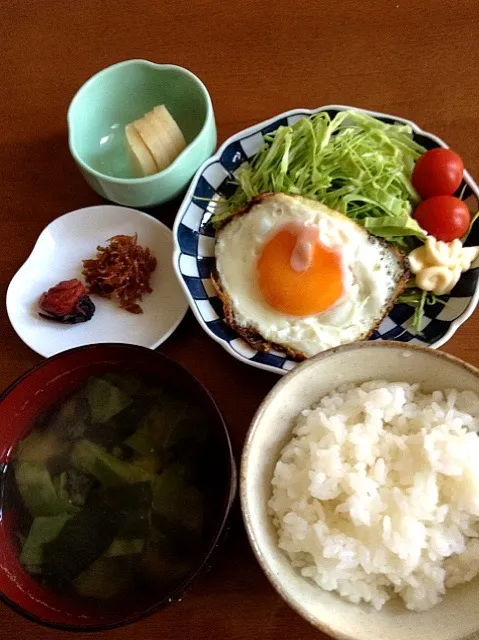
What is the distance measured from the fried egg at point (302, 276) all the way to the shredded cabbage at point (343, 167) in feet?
0.32

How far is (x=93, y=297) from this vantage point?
1665 millimetres

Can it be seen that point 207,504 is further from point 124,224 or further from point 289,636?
point 124,224

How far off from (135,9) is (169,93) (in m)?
0.38

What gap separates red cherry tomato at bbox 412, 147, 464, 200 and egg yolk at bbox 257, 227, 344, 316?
0.36m

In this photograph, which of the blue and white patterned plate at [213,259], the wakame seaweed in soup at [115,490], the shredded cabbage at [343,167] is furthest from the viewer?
the shredded cabbage at [343,167]

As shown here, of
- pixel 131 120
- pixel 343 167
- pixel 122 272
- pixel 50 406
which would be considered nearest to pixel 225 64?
pixel 131 120

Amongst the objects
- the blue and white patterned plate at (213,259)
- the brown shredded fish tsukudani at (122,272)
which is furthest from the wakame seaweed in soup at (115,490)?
the brown shredded fish tsukudani at (122,272)

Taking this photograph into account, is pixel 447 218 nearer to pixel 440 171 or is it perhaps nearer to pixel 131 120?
pixel 440 171

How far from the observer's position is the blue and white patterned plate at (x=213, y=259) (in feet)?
4.91

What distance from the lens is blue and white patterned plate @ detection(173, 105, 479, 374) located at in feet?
4.91

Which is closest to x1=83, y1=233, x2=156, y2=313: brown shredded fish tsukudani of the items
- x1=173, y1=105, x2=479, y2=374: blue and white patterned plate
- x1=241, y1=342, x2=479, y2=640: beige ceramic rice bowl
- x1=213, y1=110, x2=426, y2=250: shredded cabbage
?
x1=173, y1=105, x2=479, y2=374: blue and white patterned plate

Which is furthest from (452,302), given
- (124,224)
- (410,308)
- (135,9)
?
(135,9)

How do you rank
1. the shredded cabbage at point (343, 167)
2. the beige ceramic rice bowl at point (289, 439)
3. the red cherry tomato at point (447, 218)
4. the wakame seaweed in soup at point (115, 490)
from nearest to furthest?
1. the beige ceramic rice bowl at point (289, 439)
2. the wakame seaweed in soup at point (115, 490)
3. the red cherry tomato at point (447, 218)
4. the shredded cabbage at point (343, 167)

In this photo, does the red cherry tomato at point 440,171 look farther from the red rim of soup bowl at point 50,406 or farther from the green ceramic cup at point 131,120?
the red rim of soup bowl at point 50,406
